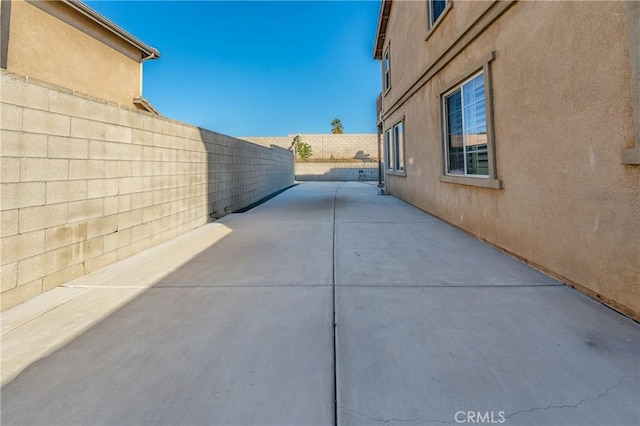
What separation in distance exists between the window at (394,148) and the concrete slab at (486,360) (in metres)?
7.02

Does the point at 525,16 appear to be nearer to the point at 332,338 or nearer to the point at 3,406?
the point at 332,338

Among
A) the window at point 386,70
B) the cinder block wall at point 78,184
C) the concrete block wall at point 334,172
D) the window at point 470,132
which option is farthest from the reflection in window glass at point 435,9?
the concrete block wall at point 334,172

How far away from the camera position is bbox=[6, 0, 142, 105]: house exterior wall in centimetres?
595

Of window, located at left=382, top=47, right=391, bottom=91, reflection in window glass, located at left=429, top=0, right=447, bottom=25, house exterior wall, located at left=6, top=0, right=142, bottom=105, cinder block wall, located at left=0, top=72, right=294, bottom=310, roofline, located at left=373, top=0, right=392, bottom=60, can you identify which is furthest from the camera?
window, located at left=382, top=47, right=391, bottom=91

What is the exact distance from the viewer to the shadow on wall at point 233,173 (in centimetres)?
612

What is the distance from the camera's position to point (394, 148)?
984 cm

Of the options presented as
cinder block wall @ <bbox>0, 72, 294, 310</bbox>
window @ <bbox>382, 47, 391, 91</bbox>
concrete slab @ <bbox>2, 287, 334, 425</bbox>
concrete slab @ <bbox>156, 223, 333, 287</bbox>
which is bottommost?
concrete slab @ <bbox>2, 287, 334, 425</bbox>

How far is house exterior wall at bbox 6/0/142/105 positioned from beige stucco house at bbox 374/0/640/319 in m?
8.49

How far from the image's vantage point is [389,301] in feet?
7.90

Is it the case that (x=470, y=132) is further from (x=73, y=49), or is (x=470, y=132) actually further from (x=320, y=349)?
(x=73, y=49)

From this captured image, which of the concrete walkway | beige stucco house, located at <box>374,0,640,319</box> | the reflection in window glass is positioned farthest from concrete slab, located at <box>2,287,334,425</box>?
the reflection in window glass

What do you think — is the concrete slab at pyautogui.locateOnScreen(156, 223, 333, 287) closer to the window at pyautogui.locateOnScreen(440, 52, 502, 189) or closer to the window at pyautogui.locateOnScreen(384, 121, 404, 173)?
the window at pyautogui.locateOnScreen(440, 52, 502, 189)

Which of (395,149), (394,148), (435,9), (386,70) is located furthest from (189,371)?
(386,70)

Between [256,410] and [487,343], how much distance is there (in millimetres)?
1467
